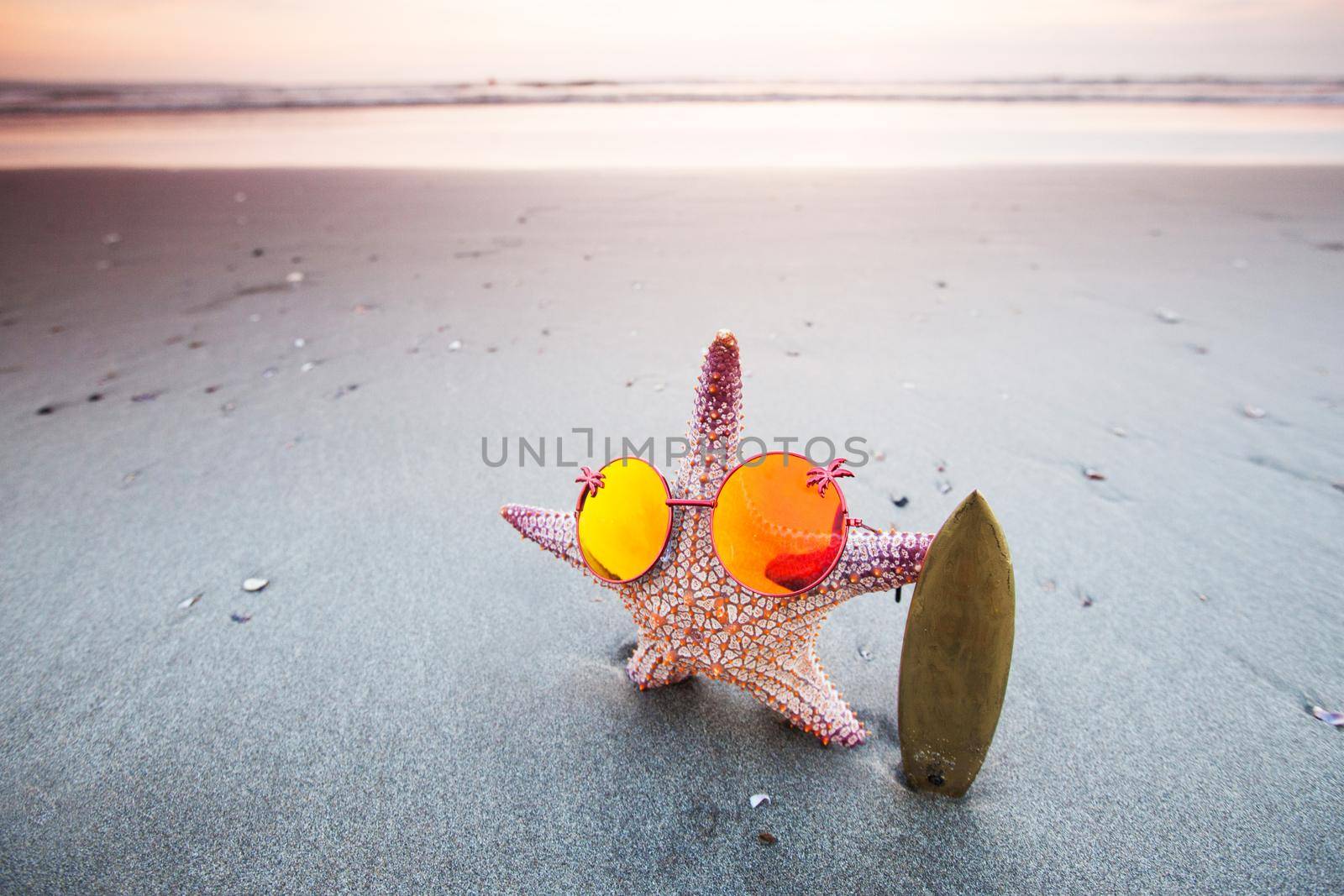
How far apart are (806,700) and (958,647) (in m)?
0.44

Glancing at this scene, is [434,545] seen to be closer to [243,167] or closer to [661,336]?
[661,336]

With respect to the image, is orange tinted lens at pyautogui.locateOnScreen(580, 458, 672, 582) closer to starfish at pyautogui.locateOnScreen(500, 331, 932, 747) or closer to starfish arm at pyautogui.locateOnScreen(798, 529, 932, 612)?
starfish at pyautogui.locateOnScreen(500, 331, 932, 747)

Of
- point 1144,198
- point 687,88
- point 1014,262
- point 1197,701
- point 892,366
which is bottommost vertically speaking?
point 1197,701

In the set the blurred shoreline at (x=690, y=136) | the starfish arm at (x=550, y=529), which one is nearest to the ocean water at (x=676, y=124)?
the blurred shoreline at (x=690, y=136)

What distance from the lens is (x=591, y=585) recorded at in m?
2.21

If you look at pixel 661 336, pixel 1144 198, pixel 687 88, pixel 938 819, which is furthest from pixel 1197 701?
pixel 687 88

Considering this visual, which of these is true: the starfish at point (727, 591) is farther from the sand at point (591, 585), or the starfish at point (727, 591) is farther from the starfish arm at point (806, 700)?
the sand at point (591, 585)

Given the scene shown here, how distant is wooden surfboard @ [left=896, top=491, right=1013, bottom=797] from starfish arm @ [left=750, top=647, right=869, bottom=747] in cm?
18

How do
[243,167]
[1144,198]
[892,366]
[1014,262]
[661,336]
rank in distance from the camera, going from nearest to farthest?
[892,366] < [661,336] < [1014,262] < [1144,198] < [243,167]

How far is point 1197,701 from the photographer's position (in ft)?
5.87

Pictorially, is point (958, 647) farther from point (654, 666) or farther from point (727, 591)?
point (654, 666)

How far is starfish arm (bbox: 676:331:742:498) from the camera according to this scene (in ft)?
4.64

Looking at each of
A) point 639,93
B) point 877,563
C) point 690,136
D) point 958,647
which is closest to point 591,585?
point 877,563

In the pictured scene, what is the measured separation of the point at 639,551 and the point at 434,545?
115cm
